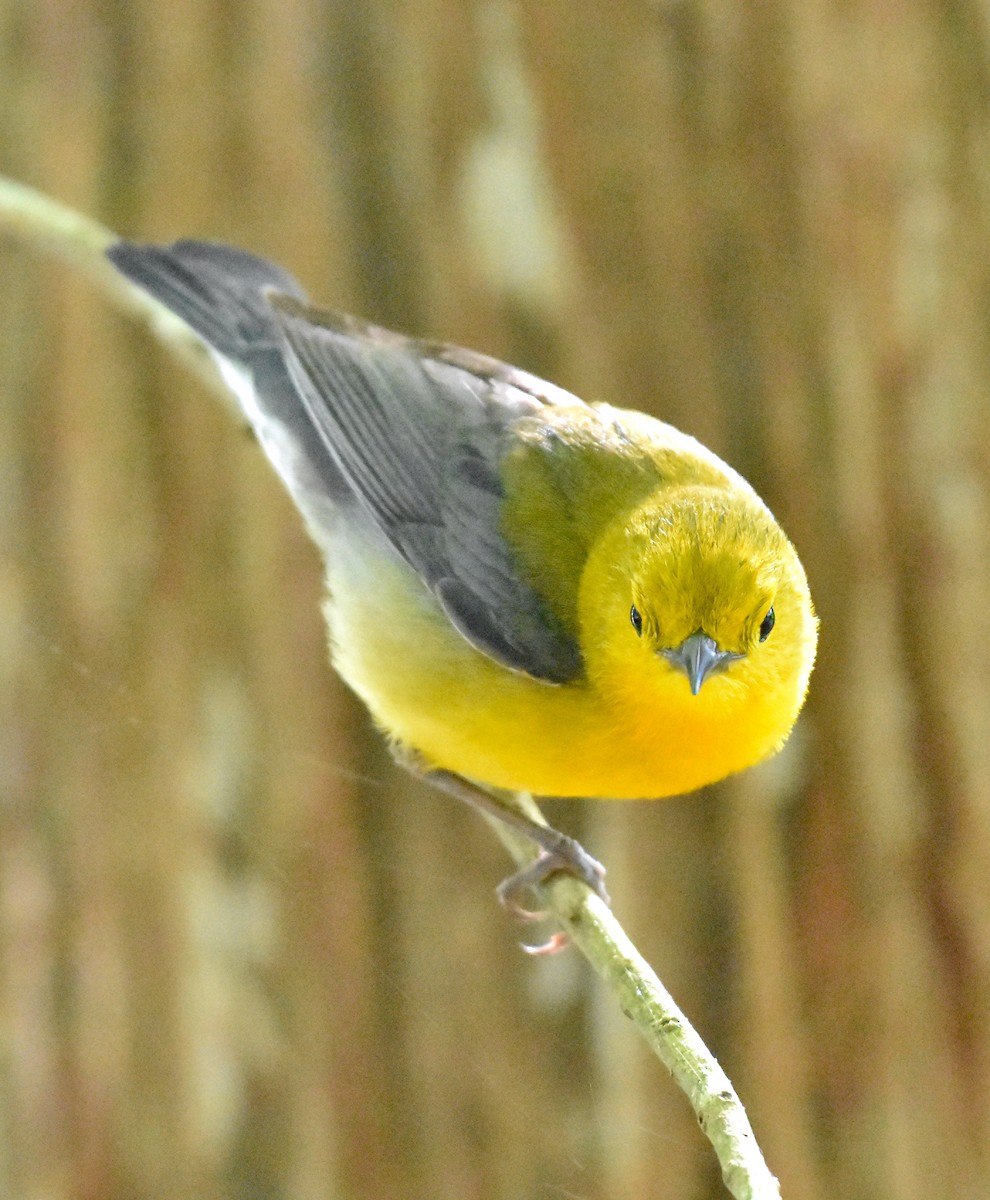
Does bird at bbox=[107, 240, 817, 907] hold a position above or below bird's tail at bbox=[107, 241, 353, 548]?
below

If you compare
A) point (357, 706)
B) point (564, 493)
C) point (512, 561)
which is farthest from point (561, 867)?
point (357, 706)

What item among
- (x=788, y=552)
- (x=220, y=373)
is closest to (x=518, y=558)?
(x=788, y=552)

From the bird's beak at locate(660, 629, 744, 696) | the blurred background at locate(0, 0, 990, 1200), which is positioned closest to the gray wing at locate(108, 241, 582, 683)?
the bird's beak at locate(660, 629, 744, 696)

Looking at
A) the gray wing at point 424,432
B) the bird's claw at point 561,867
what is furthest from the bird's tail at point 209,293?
the bird's claw at point 561,867

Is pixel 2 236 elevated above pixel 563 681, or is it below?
above

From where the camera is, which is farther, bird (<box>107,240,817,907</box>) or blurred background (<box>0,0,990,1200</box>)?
blurred background (<box>0,0,990,1200</box>)

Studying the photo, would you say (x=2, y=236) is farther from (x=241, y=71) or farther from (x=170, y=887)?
(x=170, y=887)

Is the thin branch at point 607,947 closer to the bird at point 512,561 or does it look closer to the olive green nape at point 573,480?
the bird at point 512,561

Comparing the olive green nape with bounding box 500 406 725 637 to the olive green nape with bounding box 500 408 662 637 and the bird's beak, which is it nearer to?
the olive green nape with bounding box 500 408 662 637
